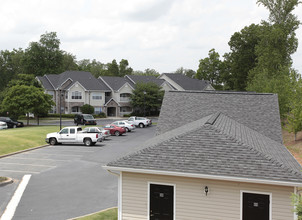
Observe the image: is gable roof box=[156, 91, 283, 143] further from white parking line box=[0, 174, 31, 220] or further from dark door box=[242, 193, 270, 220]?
white parking line box=[0, 174, 31, 220]

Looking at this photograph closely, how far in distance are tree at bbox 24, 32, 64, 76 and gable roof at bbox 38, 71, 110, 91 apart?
13.2 m

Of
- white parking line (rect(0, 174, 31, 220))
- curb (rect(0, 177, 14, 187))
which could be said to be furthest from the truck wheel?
curb (rect(0, 177, 14, 187))

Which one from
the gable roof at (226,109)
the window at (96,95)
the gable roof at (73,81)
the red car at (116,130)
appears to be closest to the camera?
the gable roof at (226,109)

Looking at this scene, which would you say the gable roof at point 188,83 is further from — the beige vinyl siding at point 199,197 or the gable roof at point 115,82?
the beige vinyl siding at point 199,197

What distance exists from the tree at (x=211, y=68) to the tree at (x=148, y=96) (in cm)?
3469

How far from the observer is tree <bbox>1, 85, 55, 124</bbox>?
48156 millimetres

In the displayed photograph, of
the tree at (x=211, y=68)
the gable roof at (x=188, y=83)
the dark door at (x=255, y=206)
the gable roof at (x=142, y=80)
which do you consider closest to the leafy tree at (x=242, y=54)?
the gable roof at (x=188, y=83)

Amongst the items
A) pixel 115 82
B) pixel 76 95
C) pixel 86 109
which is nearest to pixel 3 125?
pixel 86 109

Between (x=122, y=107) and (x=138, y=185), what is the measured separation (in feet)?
197

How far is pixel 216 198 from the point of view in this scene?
997 cm

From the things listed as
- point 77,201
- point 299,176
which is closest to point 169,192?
point 299,176

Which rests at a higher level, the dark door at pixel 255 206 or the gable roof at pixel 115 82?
the gable roof at pixel 115 82

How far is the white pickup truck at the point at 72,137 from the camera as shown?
29672 millimetres

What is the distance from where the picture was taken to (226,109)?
19.9m
